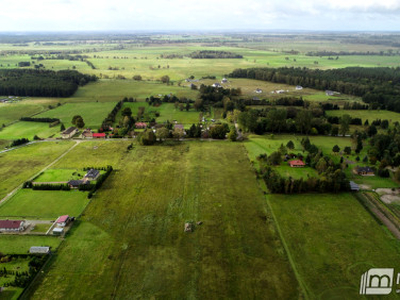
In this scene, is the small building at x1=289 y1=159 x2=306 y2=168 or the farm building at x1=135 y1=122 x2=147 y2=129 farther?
the farm building at x1=135 y1=122 x2=147 y2=129

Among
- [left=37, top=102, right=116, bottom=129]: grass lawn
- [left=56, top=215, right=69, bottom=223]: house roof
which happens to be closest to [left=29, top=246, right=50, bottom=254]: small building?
[left=56, top=215, right=69, bottom=223]: house roof

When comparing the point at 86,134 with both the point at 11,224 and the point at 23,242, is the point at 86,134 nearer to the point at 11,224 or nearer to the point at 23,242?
the point at 11,224

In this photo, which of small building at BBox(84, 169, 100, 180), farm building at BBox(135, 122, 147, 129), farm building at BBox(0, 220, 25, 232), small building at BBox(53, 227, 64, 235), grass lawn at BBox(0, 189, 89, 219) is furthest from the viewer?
farm building at BBox(135, 122, 147, 129)

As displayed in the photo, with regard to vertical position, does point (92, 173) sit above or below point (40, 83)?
below

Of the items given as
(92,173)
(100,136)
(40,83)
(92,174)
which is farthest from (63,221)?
(40,83)

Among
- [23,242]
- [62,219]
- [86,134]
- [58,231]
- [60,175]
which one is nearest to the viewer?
[23,242]

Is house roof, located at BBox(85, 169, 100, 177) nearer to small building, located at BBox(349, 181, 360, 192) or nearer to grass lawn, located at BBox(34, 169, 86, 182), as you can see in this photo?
grass lawn, located at BBox(34, 169, 86, 182)

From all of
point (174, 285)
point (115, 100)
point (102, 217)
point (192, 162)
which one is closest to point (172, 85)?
point (115, 100)
